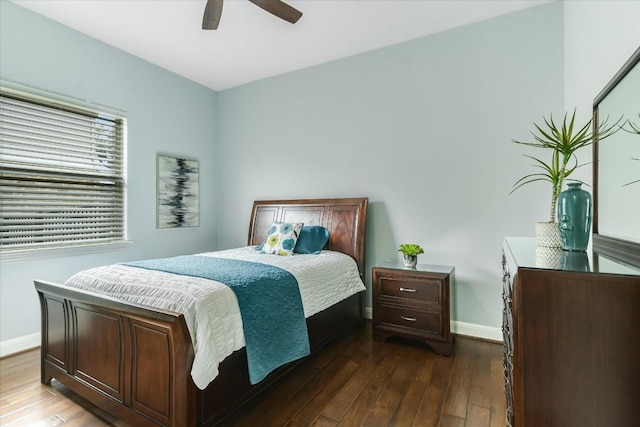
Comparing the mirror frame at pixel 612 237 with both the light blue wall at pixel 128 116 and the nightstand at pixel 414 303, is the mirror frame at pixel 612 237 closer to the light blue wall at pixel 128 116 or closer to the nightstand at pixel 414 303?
the nightstand at pixel 414 303

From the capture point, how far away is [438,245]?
10.2 ft

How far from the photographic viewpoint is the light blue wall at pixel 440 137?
9.07 ft

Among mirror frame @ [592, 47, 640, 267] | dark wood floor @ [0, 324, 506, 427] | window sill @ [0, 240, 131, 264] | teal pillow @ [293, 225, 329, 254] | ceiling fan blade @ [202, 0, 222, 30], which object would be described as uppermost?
ceiling fan blade @ [202, 0, 222, 30]

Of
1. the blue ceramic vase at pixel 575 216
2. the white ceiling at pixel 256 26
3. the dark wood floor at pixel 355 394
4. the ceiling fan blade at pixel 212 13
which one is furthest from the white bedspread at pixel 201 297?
the white ceiling at pixel 256 26

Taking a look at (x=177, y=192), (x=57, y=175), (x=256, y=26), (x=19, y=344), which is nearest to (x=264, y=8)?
(x=256, y=26)

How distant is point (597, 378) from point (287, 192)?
3.39m

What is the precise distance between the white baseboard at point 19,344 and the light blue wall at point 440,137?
8.92 ft

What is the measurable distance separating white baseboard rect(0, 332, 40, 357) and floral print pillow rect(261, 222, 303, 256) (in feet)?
6.95

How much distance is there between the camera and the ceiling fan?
225 cm

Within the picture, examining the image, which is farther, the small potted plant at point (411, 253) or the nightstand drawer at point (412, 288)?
the small potted plant at point (411, 253)

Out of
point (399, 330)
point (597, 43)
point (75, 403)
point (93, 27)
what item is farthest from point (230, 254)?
point (597, 43)

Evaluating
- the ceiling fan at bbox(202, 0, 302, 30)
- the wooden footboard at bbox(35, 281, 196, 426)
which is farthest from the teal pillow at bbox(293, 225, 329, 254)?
the ceiling fan at bbox(202, 0, 302, 30)

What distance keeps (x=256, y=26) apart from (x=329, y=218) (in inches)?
79.3

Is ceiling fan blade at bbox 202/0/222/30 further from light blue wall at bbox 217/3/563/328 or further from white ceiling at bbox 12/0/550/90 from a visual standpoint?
light blue wall at bbox 217/3/563/328
